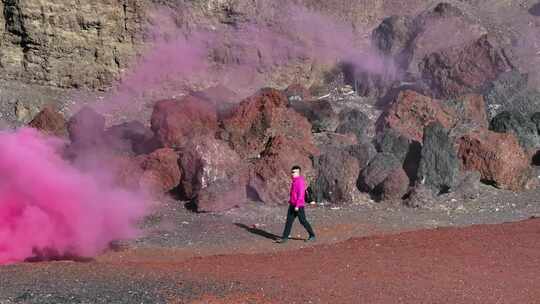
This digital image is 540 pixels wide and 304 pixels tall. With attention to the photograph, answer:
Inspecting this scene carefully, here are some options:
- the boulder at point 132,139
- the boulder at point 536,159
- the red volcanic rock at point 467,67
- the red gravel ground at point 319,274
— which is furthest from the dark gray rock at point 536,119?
the boulder at point 132,139

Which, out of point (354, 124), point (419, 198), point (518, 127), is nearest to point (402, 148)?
point (419, 198)

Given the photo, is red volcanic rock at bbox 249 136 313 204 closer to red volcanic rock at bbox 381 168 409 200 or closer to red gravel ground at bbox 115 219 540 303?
red volcanic rock at bbox 381 168 409 200

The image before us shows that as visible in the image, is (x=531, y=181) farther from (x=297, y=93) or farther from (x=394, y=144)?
(x=297, y=93)

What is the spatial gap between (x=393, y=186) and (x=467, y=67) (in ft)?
31.4

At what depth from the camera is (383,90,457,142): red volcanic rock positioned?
817 inches

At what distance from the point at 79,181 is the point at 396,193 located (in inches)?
284

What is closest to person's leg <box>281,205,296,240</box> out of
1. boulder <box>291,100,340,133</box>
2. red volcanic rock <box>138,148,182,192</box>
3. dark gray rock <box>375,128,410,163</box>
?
red volcanic rock <box>138,148,182,192</box>

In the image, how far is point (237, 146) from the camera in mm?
18875

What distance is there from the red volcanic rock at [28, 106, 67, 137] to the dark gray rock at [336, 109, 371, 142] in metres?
7.53

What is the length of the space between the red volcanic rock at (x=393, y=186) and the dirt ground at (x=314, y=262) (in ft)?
1.28

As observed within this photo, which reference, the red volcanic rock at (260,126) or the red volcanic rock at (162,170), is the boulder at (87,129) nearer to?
the red volcanic rock at (162,170)

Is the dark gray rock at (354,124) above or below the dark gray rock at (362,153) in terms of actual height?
above

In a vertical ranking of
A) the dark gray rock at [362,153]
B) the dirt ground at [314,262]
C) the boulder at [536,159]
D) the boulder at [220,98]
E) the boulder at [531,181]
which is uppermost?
the boulder at [220,98]

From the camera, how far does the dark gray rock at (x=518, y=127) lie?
20953 mm
